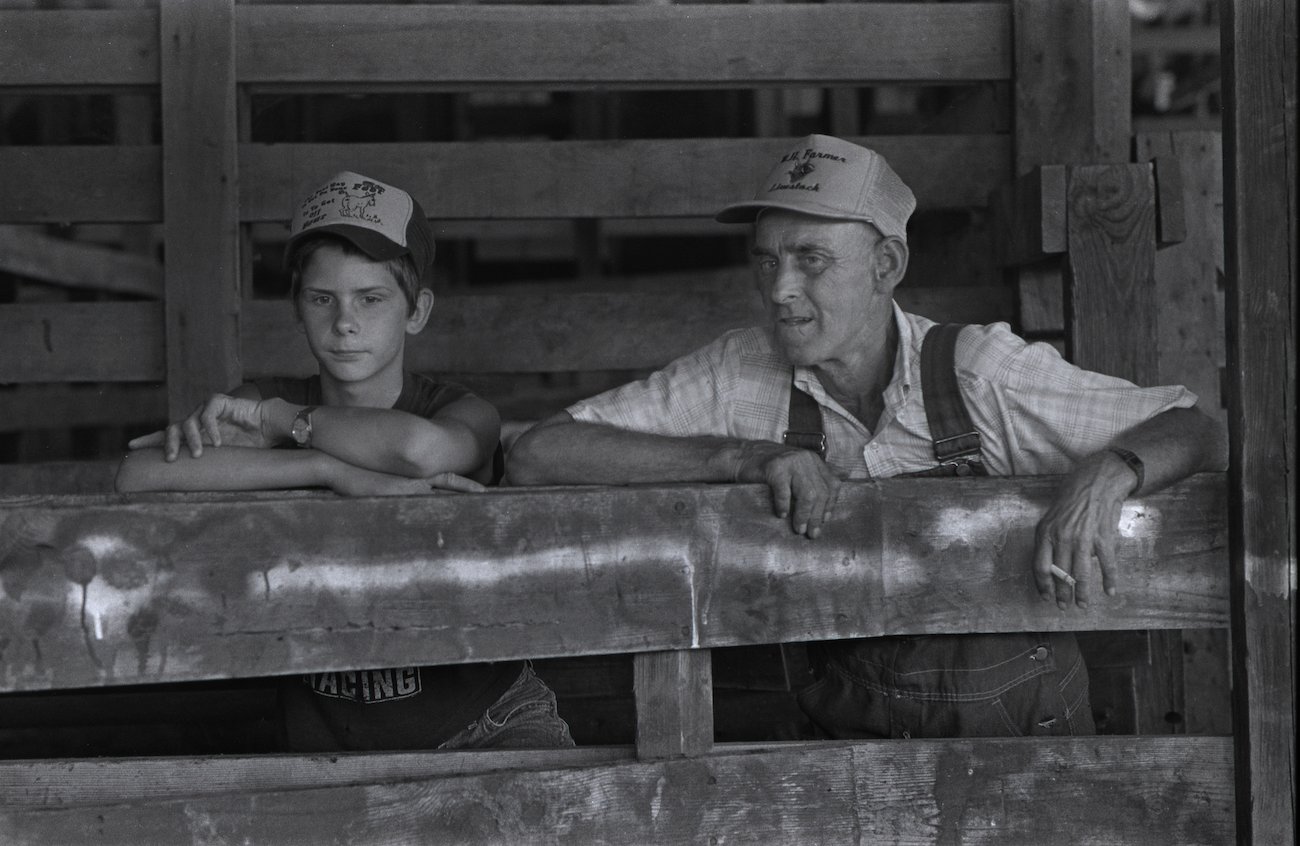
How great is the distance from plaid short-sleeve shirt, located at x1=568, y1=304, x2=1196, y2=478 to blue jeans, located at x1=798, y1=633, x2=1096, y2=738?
40 cm

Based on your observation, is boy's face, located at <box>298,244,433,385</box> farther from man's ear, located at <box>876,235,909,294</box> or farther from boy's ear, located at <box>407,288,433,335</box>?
man's ear, located at <box>876,235,909,294</box>

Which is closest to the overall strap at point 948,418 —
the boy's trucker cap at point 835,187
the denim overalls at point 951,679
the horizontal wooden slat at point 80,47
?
the denim overalls at point 951,679

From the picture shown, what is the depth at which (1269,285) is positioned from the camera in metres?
2.32

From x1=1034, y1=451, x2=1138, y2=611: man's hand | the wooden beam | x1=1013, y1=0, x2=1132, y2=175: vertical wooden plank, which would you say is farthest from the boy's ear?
the wooden beam

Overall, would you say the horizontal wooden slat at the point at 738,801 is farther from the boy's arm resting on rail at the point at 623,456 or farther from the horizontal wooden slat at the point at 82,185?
the horizontal wooden slat at the point at 82,185

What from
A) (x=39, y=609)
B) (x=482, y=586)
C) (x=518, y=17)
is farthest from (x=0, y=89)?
(x=482, y=586)

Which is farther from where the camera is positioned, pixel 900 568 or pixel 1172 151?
pixel 1172 151

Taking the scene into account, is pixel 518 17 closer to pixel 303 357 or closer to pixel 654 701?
pixel 303 357

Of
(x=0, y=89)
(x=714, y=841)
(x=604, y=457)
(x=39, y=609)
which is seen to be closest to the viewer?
(x=39, y=609)

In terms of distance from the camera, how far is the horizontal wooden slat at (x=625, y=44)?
3814mm

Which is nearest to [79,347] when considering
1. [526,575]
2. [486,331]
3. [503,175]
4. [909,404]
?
[486,331]

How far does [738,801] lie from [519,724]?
650 millimetres

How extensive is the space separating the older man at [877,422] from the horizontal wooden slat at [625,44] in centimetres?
107

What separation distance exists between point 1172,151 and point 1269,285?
5.51 feet
